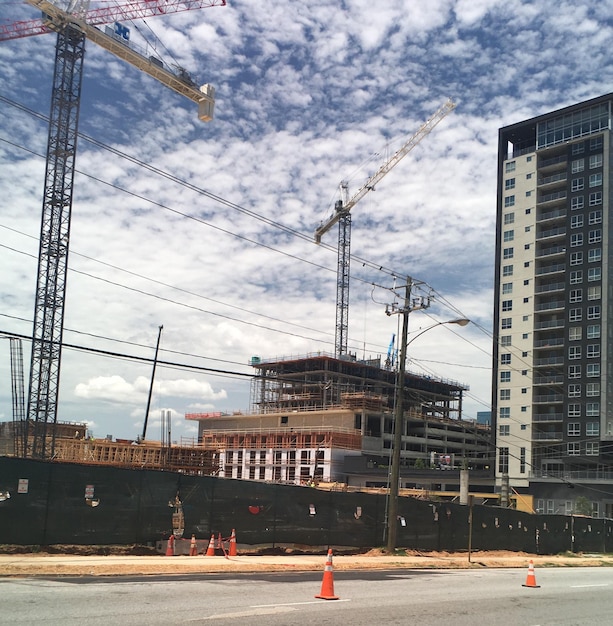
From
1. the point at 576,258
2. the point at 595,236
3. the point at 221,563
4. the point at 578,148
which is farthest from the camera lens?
the point at 578,148

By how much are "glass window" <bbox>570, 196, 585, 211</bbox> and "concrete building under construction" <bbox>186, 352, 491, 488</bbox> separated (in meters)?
31.2

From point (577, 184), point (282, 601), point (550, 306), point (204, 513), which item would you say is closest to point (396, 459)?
point (204, 513)

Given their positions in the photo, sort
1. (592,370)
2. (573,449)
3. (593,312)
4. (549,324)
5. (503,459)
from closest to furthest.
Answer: (573,449) → (592,370) → (593,312) → (549,324) → (503,459)

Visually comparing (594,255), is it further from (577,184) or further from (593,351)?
(593,351)

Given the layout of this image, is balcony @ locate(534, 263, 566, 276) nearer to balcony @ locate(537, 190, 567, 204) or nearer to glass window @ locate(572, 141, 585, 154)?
balcony @ locate(537, 190, 567, 204)

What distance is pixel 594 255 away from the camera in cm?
8969

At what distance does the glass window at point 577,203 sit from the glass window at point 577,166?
12.3ft

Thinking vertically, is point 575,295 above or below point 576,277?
below

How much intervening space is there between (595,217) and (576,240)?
362cm

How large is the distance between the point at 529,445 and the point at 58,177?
6458 cm

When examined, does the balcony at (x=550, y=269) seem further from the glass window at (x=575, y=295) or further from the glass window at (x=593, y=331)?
the glass window at (x=593, y=331)

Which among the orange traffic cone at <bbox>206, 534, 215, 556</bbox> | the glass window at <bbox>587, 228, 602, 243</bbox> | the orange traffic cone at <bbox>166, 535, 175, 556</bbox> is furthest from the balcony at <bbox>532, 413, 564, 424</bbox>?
the orange traffic cone at <bbox>166, 535, 175, 556</bbox>

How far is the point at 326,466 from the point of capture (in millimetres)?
89188

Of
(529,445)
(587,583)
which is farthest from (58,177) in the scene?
(529,445)
